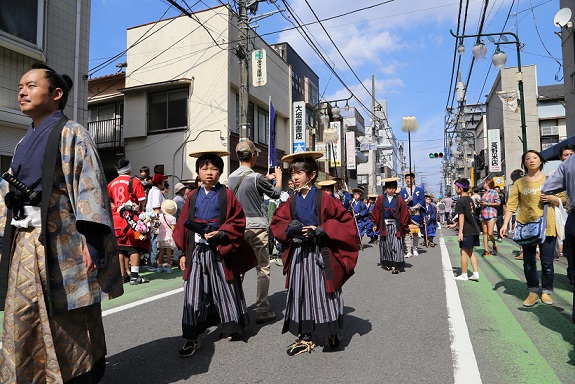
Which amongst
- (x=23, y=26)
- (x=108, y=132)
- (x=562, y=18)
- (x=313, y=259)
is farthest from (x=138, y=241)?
(x=562, y=18)

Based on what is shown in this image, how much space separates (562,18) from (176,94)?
14.5 metres

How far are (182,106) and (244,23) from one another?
606 cm

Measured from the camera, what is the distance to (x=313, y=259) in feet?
11.8

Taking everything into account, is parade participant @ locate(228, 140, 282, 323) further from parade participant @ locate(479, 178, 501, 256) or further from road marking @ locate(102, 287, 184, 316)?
parade participant @ locate(479, 178, 501, 256)

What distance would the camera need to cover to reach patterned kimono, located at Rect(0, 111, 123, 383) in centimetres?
215

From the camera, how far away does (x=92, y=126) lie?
59.7 ft

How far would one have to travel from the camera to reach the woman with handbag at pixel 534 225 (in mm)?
4824

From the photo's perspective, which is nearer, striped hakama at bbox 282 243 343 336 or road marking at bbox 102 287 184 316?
striped hakama at bbox 282 243 343 336

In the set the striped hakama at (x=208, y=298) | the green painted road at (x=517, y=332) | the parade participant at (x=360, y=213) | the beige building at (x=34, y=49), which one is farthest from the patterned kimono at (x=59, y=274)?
the parade participant at (x=360, y=213)

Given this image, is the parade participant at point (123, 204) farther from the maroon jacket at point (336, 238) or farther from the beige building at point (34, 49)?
the beige building at point (34, 49)

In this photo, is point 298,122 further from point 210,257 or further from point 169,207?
Result: point 210,257

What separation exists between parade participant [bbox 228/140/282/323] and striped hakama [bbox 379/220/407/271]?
3.87 m

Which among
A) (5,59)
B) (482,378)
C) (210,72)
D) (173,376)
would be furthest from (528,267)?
(210,72)

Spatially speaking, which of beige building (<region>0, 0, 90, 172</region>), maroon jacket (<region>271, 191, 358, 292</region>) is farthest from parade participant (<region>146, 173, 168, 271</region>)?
beige building (<region>0, 0, 90, 172</region>)
